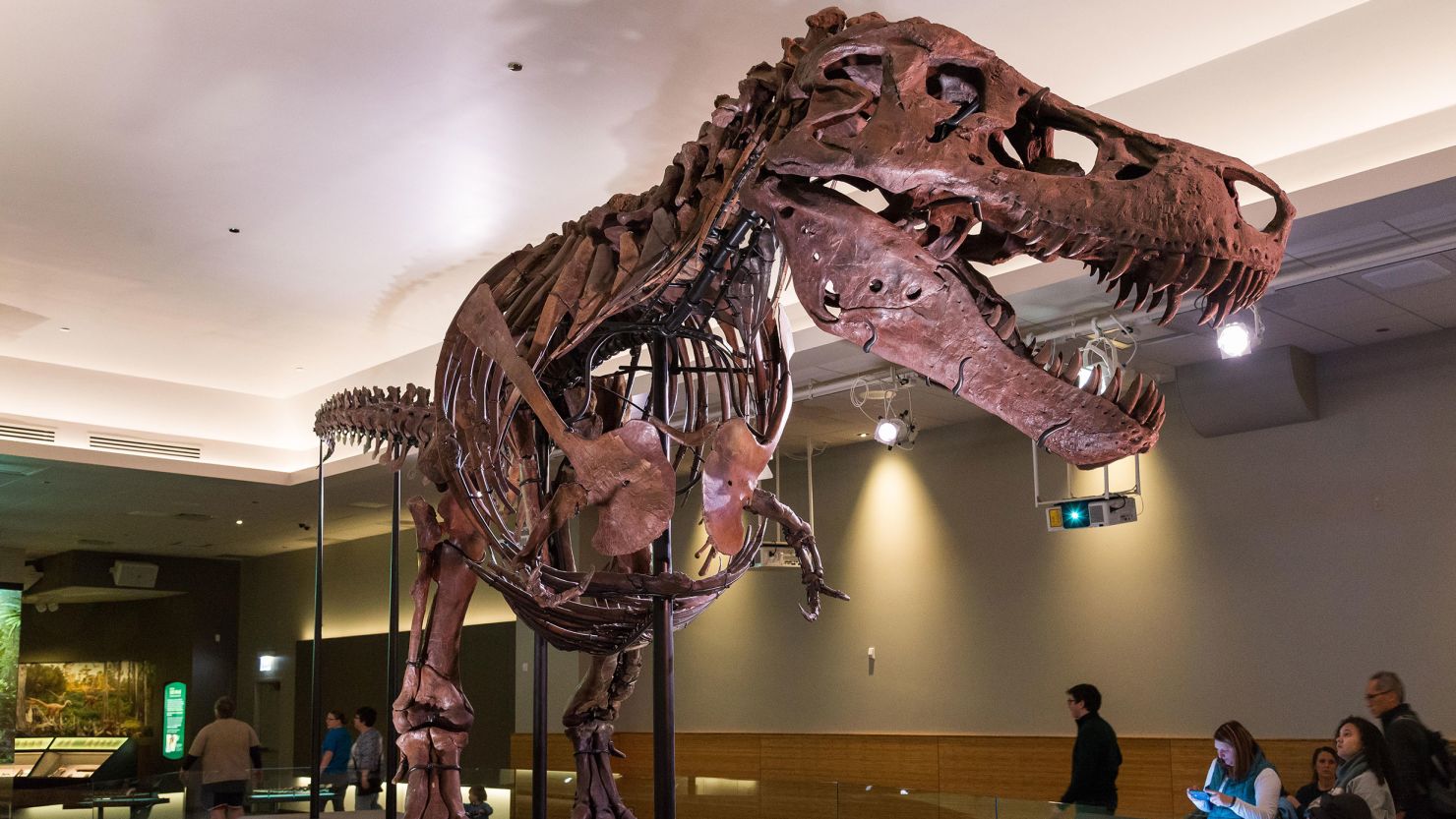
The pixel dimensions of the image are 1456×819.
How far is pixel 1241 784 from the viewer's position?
19.9 feet

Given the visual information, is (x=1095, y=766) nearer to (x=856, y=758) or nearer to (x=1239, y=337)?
(x=1239, y=337)

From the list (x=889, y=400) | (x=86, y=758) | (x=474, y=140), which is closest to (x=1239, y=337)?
(x=889, y=400)

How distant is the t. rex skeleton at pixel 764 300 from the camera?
2.46 metres

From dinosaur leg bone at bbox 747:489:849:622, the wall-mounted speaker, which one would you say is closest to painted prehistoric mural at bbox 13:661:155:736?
the wall-mounted speaker

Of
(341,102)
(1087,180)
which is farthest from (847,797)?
(341,102)

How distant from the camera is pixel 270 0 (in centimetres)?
483

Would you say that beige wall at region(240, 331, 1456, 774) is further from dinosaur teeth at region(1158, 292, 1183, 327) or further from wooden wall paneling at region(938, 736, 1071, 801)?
dinosaur teeth at region(1158, 292, 1183, 327)

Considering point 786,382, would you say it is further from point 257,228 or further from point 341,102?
point 257,228

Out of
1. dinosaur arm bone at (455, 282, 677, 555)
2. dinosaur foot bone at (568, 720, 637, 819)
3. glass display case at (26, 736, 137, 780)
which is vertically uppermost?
dinosaur arm bone at (455, 282, 677, 555)

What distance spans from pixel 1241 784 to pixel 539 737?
3.78 m

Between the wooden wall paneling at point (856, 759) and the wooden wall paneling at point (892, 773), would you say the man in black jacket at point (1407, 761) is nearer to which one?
the wooden wall paneling at point (892, 773)

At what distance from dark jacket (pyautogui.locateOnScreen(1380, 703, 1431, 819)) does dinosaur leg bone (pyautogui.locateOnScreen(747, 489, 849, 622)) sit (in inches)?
127

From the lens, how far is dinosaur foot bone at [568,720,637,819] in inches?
179

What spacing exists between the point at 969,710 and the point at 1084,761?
332cm
